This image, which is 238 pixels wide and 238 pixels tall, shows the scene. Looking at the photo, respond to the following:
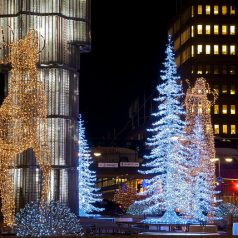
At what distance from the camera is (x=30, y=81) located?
3162 centimetres

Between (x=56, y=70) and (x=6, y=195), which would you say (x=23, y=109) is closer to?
(x=6, y=195)

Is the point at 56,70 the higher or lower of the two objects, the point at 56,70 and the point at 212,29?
the lower

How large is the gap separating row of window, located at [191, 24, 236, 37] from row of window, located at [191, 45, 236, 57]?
8.60 ft

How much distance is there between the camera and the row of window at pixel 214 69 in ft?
463

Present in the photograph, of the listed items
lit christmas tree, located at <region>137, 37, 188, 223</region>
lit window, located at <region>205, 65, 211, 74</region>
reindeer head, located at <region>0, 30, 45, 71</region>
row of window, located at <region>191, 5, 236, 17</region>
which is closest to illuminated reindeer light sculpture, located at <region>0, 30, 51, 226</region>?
reindeer head, located at <region>0, 30, 45, 71</region>

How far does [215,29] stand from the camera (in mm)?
141500

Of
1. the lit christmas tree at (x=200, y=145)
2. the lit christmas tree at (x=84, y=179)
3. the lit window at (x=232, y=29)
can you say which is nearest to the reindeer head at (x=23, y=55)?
the lit christmas tree at (x=200, y=145)

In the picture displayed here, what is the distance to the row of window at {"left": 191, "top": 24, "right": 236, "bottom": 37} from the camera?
14112cm

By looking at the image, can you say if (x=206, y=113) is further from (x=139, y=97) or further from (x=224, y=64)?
(x=139, y=97)

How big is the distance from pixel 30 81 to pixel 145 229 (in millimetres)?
13582

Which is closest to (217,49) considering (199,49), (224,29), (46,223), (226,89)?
(199,49)

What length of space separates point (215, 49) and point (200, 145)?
95696 millimetres

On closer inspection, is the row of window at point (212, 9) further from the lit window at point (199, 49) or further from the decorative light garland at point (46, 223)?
the decorative light garland at point (46, 223)

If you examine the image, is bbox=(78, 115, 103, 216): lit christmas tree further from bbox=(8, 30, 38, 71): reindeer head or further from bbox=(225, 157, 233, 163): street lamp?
bbox=(225, 157, 233, 163): street lamp
